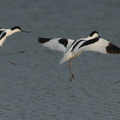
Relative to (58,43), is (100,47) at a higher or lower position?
lower

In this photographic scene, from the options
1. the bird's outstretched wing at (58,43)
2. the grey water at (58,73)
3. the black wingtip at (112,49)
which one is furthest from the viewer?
the bird's outstretched wing at (58,43)

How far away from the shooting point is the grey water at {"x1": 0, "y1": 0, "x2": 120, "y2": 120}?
9.72 meters

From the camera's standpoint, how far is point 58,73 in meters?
12.0

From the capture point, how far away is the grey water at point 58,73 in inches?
383

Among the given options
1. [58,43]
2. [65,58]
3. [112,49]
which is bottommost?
[65,58]

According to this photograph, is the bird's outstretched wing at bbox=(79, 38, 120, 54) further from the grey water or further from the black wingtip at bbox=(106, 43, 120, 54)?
the grey water

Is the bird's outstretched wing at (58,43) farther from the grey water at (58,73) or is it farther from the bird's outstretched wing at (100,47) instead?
the grey water at (58,73)

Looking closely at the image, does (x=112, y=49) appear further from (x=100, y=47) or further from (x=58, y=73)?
(x=58, y=73)

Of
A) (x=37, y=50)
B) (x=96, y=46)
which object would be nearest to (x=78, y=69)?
(x=37, y=50)

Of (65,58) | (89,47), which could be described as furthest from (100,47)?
(65,58)

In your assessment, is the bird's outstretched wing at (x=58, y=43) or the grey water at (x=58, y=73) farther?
the bird's outstretched wing at (x=58, y=43)

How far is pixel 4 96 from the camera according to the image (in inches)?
413

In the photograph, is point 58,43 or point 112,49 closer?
point 112,49

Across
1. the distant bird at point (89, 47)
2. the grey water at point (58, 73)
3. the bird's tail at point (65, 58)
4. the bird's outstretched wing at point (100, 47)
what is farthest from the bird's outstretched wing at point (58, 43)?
the grey water at point (58, 73)
